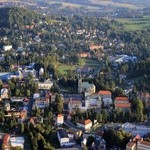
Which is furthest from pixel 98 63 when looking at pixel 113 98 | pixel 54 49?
pixel 113 98

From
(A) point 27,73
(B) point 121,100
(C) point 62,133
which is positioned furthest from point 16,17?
(C) point 62,133

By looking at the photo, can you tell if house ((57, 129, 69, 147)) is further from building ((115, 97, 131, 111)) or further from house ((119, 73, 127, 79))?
house ((119, 73, 127, 79))

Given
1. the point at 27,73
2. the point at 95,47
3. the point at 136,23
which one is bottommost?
the point at 27,73

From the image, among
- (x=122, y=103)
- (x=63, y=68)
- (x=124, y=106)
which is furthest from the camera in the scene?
(x=63, y=68)

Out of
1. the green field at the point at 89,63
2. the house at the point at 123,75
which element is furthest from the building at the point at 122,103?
the green field at the point at 89,63

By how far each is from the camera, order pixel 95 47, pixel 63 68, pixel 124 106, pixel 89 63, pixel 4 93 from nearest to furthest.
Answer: pixel 124 106 → pixel 4 93 → pixel 63 68 → pixel 89 63 → pixel 95 47

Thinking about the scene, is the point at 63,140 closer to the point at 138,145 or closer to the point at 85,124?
the point at 85,124

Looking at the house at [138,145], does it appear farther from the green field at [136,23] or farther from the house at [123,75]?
the green field at [136,23]
